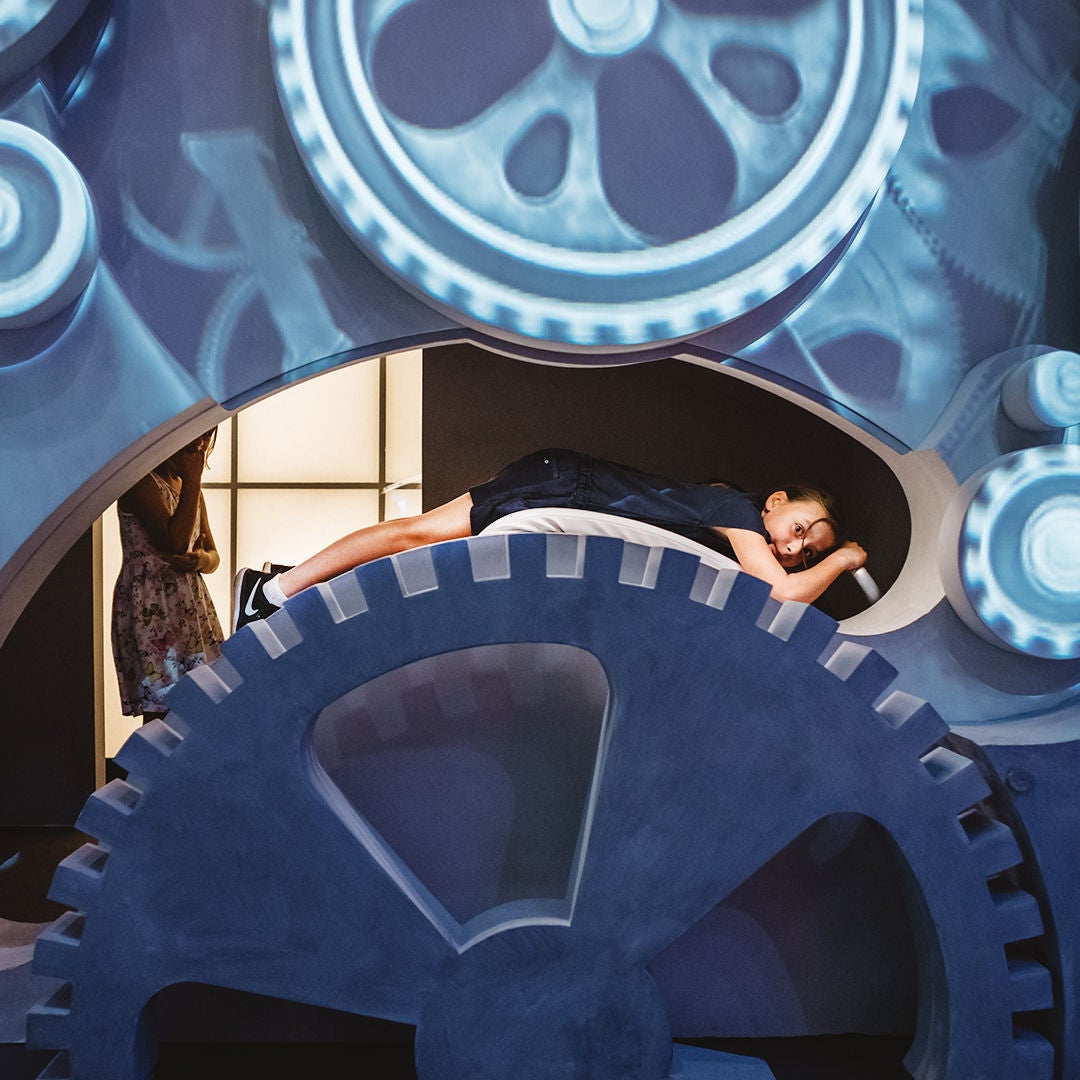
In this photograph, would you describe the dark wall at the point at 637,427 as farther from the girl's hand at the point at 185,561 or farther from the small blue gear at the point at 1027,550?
the small blue gear at the point at 1027,550

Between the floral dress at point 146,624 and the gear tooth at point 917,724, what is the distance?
183 centimetres

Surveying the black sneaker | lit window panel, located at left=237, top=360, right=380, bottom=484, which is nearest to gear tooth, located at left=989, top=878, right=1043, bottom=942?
the black sneaker

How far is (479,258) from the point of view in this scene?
121 centimetres

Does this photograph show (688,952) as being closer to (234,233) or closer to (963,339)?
(963,339)

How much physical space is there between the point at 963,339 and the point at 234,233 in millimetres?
992

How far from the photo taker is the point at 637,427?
3.26 meters

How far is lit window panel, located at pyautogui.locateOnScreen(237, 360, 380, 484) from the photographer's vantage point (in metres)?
3.75

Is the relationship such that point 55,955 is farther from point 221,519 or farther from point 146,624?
point 221,519

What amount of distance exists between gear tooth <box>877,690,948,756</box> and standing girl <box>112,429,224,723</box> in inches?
71.0

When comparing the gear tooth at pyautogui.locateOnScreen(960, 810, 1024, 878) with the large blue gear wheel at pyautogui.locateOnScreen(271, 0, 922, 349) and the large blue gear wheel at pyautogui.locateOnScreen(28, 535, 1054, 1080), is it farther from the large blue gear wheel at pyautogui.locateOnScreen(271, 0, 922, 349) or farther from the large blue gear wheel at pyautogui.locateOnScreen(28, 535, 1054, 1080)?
the large blue gear wheel at pyautogui.locateOnScreen(271, 0, 922, 349)

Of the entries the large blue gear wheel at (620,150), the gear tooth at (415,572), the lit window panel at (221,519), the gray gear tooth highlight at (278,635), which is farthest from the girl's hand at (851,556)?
the lit window panel at (221,519)

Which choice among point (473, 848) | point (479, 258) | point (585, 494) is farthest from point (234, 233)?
point (473, 848)

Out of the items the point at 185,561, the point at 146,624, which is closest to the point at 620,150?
the point at 185,561

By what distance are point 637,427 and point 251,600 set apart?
74.7 inches
